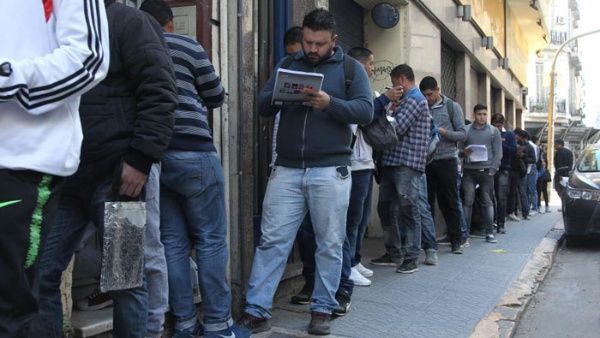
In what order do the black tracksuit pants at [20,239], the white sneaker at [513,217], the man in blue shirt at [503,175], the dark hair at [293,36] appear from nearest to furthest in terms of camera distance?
the black tracksuit pants at [20,239] < the dark hair at [293,36] < the man in blue shirt at [503,175] < the white sneaker at [513,217]

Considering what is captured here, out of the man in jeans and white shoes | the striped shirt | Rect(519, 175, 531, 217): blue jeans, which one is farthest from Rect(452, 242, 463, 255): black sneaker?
Rect(519, 175, 531, 217): blue jeans

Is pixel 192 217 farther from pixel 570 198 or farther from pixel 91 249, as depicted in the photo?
pixel 570 198

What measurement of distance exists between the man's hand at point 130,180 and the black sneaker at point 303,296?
7.62ft

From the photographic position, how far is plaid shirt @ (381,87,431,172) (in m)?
5.62

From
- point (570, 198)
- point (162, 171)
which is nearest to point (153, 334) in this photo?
point (162, 171)

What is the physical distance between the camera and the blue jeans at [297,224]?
369 cm

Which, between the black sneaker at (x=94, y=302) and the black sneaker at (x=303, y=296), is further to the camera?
the black sneaker at (x=303, y=296)

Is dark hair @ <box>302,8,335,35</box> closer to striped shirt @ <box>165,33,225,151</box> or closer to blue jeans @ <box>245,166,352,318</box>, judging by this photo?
striped shirt @ <box>165,33,225,151</box>

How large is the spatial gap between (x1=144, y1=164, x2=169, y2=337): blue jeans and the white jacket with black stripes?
87cm

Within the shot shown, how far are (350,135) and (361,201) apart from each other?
0.90 metres

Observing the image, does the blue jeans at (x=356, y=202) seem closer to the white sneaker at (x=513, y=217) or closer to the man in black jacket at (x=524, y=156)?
the man in black jacket at (x=524, y=156)

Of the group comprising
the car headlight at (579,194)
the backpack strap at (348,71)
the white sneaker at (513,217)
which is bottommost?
the white sneaker at (513,217)

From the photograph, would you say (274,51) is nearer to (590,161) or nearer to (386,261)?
(386,261)

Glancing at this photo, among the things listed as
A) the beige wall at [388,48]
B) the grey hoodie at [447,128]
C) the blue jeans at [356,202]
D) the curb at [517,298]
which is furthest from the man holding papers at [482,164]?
the blue jeans at [356,202]
